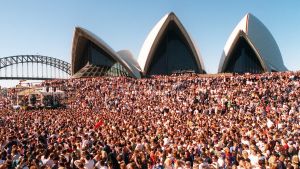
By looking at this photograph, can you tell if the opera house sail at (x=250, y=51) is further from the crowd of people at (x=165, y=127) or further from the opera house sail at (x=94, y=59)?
the crowd of people at (x=165, y=127)

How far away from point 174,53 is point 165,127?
4118 cm

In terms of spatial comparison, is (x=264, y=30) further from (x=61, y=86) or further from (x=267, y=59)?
(x=61, y=86)

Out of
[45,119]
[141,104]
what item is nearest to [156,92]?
[141,104]

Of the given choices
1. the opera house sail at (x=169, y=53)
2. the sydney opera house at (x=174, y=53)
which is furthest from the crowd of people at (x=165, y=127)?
the opera house sail at (x=169, y=53)

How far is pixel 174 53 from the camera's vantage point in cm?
5978

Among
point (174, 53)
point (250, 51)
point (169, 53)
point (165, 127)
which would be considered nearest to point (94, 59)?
point (169, 53)

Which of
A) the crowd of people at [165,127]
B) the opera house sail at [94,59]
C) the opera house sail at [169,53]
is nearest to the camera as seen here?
the crowd of people at [165,127]

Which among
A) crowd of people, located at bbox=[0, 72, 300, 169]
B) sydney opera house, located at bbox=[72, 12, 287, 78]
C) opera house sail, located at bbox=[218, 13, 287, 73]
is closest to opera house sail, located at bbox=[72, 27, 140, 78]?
sydney opera house, located at bbox=[72, 12, 287, 78]

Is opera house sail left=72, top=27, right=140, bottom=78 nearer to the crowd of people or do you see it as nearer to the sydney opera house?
the sydney opera house

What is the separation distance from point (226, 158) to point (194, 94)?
2225 cm

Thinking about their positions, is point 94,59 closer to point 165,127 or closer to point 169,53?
point 169,53

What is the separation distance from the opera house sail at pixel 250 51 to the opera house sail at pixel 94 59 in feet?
45.0

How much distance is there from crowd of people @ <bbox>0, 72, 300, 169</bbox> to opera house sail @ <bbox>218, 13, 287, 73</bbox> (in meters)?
16.3

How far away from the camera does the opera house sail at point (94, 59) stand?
5750 centimetres
